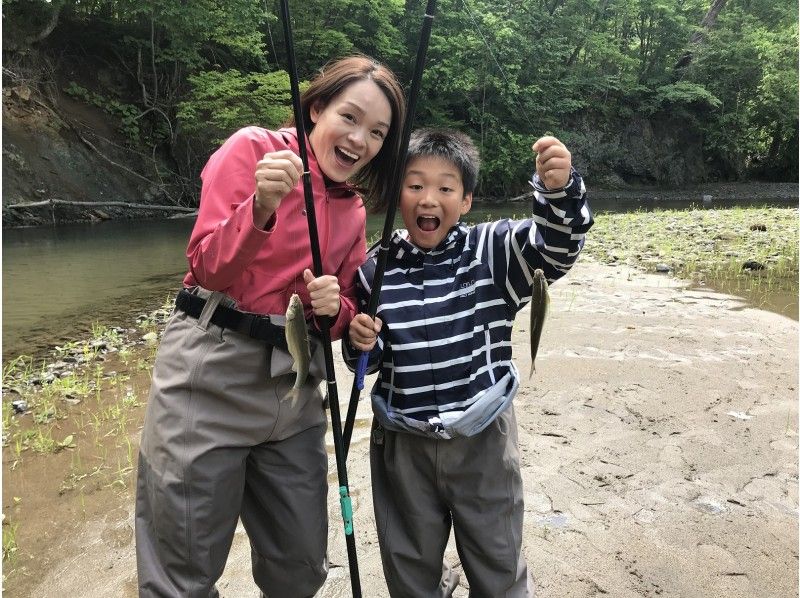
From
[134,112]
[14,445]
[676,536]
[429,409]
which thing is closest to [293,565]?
[429,409]

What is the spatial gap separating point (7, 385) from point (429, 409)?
14.9ft

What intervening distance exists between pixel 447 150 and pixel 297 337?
0.94 meters

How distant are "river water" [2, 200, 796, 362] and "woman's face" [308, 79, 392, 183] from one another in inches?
212

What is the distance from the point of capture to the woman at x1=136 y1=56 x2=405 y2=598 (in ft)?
5.83

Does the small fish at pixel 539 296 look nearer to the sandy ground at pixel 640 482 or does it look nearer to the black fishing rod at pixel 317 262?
Result: the black fishing rod at pixel 317 262


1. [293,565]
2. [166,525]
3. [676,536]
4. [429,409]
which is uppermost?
[429,409]

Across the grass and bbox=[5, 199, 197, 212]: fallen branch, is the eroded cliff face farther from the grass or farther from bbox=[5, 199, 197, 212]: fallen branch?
the grass

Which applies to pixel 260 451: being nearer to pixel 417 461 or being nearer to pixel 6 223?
pixel 417 461

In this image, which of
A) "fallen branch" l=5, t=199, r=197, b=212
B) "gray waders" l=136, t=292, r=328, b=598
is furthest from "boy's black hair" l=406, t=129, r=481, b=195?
"fallen branch" l=5, t=199, r=197, b=212

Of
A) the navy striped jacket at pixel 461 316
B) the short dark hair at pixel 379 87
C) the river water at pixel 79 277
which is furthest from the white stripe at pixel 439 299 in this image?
the river water at pixel 79 277

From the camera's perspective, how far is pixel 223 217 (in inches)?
69.7

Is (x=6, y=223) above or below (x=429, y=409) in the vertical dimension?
below

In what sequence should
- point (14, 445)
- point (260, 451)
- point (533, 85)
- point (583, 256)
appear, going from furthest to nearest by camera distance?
point (533, 85) → point (583, 256) → point (14, 445) → point (260, 451)

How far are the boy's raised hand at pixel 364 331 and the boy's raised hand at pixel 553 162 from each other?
2.51ft
